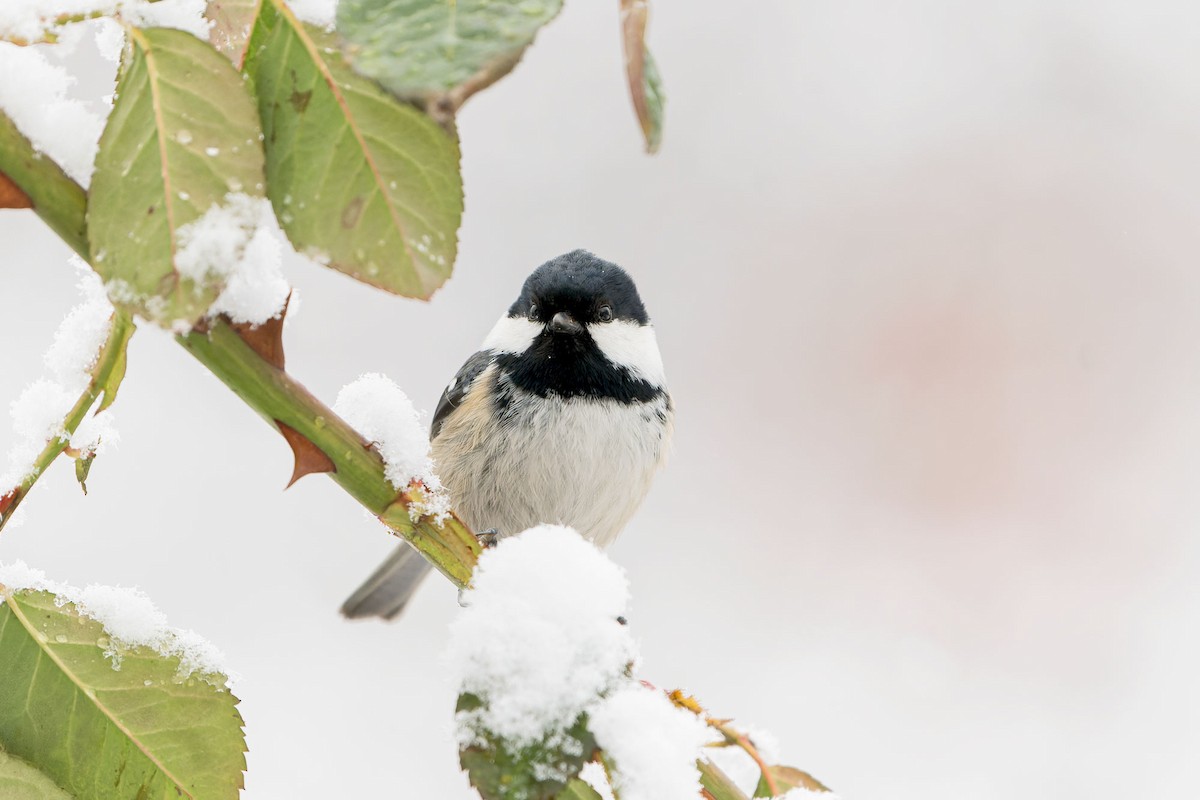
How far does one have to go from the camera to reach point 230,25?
43 cm

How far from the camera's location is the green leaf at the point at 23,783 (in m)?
0.45

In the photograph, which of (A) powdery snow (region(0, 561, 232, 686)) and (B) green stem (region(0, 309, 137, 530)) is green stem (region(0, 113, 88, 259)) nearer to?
(B) green stem (region(0, 309, 137, 530))

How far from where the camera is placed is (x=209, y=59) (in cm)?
38

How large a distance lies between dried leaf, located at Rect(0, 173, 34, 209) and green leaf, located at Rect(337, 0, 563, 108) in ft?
0.42

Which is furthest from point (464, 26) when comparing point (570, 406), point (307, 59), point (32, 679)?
point (570, 406)

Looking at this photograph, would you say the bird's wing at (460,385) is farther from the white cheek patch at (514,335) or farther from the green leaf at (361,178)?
the green leaf at (361,178)

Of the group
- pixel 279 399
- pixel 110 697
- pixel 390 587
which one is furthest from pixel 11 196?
pixel 390 587

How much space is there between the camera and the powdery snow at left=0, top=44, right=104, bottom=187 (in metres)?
0.39

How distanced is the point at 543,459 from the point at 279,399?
141 centimetres

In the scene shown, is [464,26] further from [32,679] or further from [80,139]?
[32,679]

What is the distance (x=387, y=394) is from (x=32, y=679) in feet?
0.65

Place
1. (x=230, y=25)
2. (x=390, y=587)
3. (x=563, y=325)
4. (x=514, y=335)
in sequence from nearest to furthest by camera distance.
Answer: (x=230, y=25) → (x=563, y=325) → (x=514, y=335) → (x=390, y=587)

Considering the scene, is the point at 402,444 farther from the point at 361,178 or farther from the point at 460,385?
the point at 460,385

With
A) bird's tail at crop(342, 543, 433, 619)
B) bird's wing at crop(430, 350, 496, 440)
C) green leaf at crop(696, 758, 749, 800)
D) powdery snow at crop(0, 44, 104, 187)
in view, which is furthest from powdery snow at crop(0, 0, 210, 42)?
bird's tail at crop(342, 543, 433, 619)
